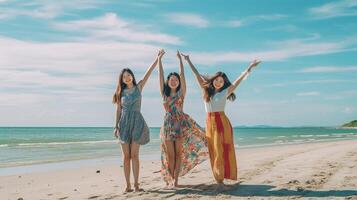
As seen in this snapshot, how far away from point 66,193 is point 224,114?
302 cm

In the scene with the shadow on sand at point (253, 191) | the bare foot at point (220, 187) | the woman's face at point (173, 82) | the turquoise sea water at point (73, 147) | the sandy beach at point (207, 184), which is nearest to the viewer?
the shadow on sand at point (253, 191)

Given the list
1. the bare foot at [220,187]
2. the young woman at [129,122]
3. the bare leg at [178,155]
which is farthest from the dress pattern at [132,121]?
the bare foot at [220,187]

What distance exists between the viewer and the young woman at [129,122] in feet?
23.6

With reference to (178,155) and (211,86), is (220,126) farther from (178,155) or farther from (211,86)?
(178,155)

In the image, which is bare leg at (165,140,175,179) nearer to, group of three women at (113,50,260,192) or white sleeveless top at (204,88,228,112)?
group of three women at (113,50,260,192)

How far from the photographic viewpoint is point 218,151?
7.19 meters

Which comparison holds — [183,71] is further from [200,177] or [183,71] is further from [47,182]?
[47,182]

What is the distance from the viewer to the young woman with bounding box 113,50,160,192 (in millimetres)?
7184

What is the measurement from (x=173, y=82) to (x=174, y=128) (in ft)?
2.43

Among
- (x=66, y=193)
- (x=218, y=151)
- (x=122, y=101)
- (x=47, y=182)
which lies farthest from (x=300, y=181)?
(x=47, y=182)

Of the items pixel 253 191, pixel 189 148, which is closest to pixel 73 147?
pixel 189 148

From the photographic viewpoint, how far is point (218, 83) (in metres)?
7.38

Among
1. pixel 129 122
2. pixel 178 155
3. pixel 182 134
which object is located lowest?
pixel 178 155

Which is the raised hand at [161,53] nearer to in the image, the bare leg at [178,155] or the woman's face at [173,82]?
the woman's face at [173,82]
